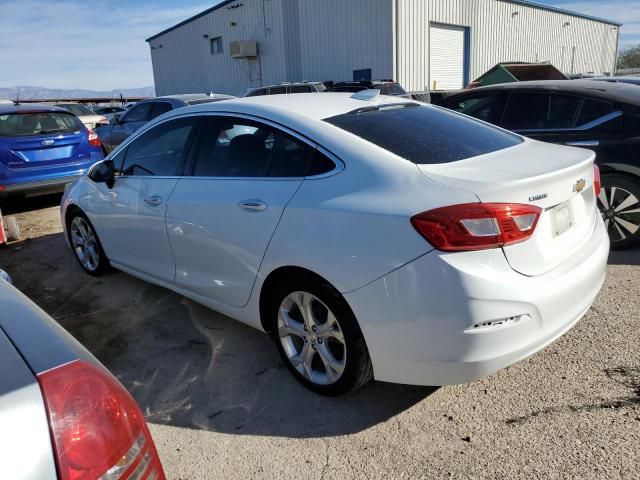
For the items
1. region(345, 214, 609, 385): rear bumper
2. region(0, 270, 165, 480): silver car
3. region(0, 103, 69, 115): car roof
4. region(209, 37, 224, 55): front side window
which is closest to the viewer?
region(0, 270, 165, 480): silver car

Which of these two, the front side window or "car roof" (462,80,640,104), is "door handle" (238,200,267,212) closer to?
"car roof" (462,80,640,104)

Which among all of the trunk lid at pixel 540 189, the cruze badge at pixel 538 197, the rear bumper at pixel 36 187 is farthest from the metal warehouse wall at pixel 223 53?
the cruze badge at pixel 538 197

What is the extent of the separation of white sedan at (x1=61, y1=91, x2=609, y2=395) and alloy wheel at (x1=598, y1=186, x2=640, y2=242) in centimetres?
191

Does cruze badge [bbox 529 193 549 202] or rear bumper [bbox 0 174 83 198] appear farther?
rear bumper [bbox 0 174 83 198]

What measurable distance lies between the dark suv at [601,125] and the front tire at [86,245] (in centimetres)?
414

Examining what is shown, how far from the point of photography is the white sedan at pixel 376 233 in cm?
215

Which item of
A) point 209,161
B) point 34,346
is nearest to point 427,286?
point 34,346

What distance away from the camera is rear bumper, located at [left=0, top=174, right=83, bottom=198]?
22.7 ft

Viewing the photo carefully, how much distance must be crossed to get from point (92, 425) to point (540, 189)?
2.00 metres

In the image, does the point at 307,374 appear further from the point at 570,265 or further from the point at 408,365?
the point at 570,265

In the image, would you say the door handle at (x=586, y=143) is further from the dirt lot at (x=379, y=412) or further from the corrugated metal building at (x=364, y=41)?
the corrugated metal building at (x=364, y=41)

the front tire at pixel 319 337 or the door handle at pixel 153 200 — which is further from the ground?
the door handle at pixel 153 200

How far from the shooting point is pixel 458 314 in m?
2.12

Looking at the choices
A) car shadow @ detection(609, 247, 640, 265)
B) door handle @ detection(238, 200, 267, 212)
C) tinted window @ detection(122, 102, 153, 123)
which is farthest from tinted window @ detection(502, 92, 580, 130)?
tinted window @ detection(122, 102, 153, 123)
